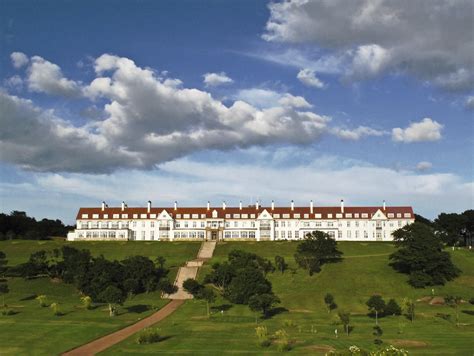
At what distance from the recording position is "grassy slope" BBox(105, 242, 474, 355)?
1913 inches

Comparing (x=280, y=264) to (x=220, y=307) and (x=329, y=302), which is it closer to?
(x=329, y=302)

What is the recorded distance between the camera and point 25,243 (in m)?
140

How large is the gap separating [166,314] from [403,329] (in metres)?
32.3

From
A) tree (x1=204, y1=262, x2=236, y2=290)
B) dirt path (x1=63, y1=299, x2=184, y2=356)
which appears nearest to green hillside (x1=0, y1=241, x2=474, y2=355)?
dirt path (x1=63, y1=299, x2=184, y2=356)

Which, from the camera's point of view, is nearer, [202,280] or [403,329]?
[403,329]

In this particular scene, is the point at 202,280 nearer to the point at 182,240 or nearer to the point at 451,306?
the point at 451,306

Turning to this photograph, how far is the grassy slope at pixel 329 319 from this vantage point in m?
48.6

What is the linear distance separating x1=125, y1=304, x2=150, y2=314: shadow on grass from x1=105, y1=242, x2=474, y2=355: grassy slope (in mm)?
5597

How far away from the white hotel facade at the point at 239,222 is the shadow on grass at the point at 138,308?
268 ft

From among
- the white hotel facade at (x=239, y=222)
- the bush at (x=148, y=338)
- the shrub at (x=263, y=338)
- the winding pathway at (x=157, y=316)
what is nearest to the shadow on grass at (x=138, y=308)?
the winding pathway at (x=157, y=316)

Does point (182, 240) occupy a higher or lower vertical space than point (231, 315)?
higher

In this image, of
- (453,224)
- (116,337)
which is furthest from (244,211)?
(116,337)

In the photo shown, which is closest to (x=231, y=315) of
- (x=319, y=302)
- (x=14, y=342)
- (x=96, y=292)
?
(x=319, y=302)

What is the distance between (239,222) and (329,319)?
311 feet
